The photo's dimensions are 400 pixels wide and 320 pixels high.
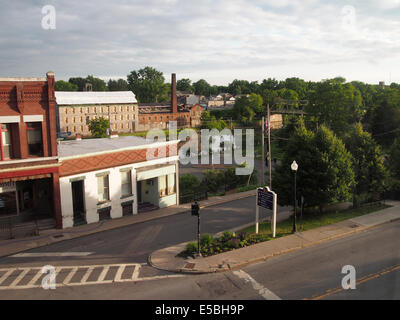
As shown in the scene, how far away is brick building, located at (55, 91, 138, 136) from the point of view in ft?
267

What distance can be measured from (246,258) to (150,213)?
10512 mm

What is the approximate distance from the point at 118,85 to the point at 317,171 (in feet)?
542

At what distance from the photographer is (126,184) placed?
24.5m

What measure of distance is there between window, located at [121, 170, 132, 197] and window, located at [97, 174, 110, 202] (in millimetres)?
1229

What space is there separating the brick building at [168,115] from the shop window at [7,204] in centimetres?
7447

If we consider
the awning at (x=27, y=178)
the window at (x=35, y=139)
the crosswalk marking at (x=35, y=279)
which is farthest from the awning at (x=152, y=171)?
the crosswalk marking at (x=35, y=279)

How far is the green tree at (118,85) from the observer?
569 feet

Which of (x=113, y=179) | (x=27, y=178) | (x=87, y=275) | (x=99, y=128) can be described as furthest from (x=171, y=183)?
(x=99, y=128)

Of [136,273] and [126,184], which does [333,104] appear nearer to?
[126,184]

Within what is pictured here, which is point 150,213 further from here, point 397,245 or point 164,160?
point 397,245

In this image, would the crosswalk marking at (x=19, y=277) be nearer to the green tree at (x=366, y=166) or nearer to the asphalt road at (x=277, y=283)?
the asphalt road at (x=277, y=283)
